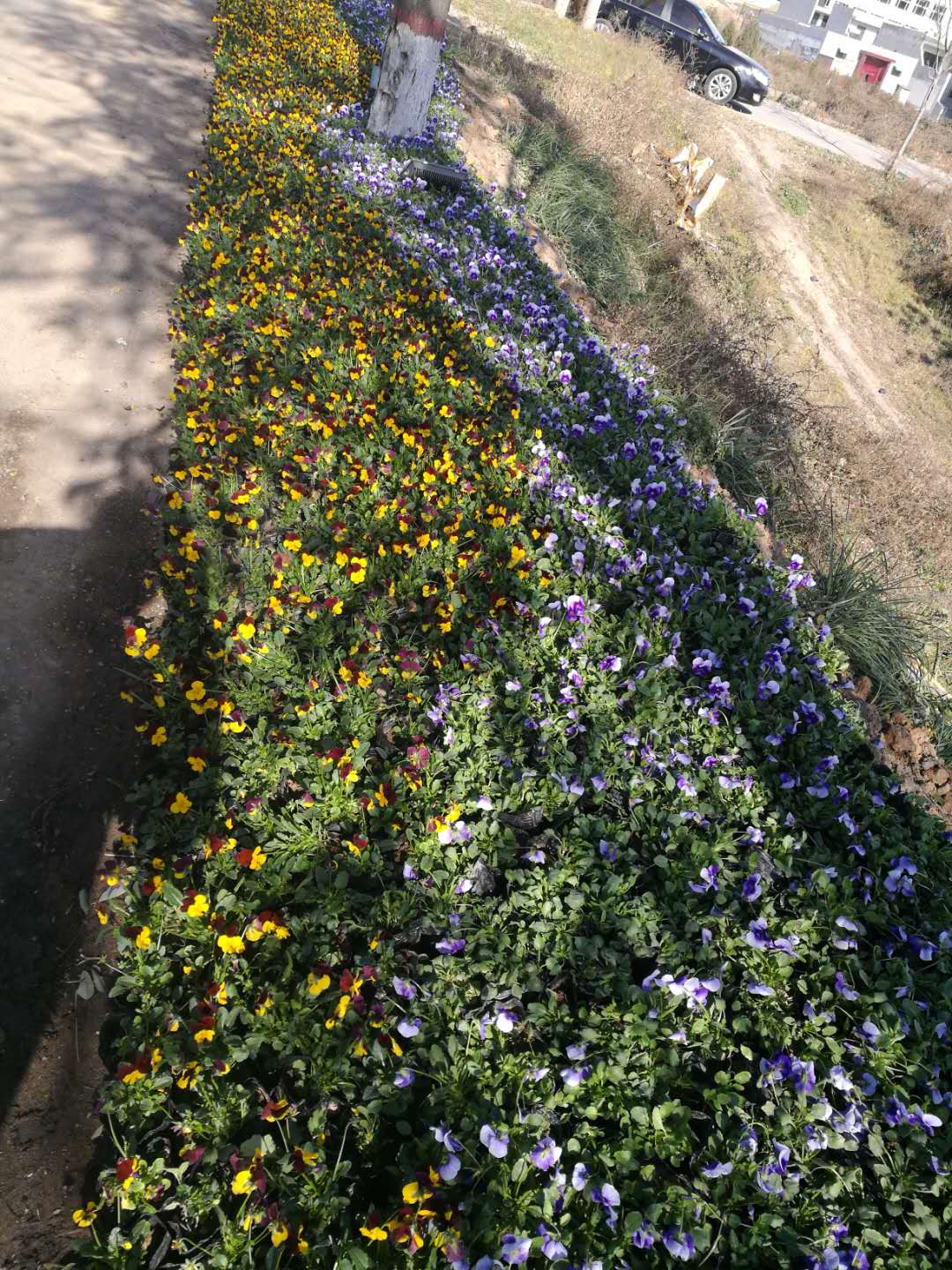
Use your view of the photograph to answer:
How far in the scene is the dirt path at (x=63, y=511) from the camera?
2146 millimetres

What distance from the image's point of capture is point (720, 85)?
1783 cm

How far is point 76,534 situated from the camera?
142 inches

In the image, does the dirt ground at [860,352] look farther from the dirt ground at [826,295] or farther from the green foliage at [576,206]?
the green foliage at [576,206]

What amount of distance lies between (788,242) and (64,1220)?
18.9 m

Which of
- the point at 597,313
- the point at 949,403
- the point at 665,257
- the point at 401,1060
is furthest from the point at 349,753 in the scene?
the point at 949,403

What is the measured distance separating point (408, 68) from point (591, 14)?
1272cm

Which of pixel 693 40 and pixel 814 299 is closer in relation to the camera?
pixel 814 299

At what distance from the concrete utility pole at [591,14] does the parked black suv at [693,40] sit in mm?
491

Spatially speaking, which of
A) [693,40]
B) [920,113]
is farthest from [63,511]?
[920,113]

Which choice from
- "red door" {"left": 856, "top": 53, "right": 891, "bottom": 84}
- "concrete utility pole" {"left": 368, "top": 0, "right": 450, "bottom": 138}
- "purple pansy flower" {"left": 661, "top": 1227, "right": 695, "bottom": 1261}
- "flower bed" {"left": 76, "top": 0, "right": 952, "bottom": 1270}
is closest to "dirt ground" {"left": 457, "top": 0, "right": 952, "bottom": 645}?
"concrete utility pole" {"left": 368, "top": 0, "right": 450, "bottom": 138}

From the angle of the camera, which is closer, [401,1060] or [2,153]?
[401,1060]

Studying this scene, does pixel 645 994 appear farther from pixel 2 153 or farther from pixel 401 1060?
pixel 2 153

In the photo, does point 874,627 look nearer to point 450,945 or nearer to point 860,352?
point 450,945

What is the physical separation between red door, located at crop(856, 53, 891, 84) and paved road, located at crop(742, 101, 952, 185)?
35947 mm
